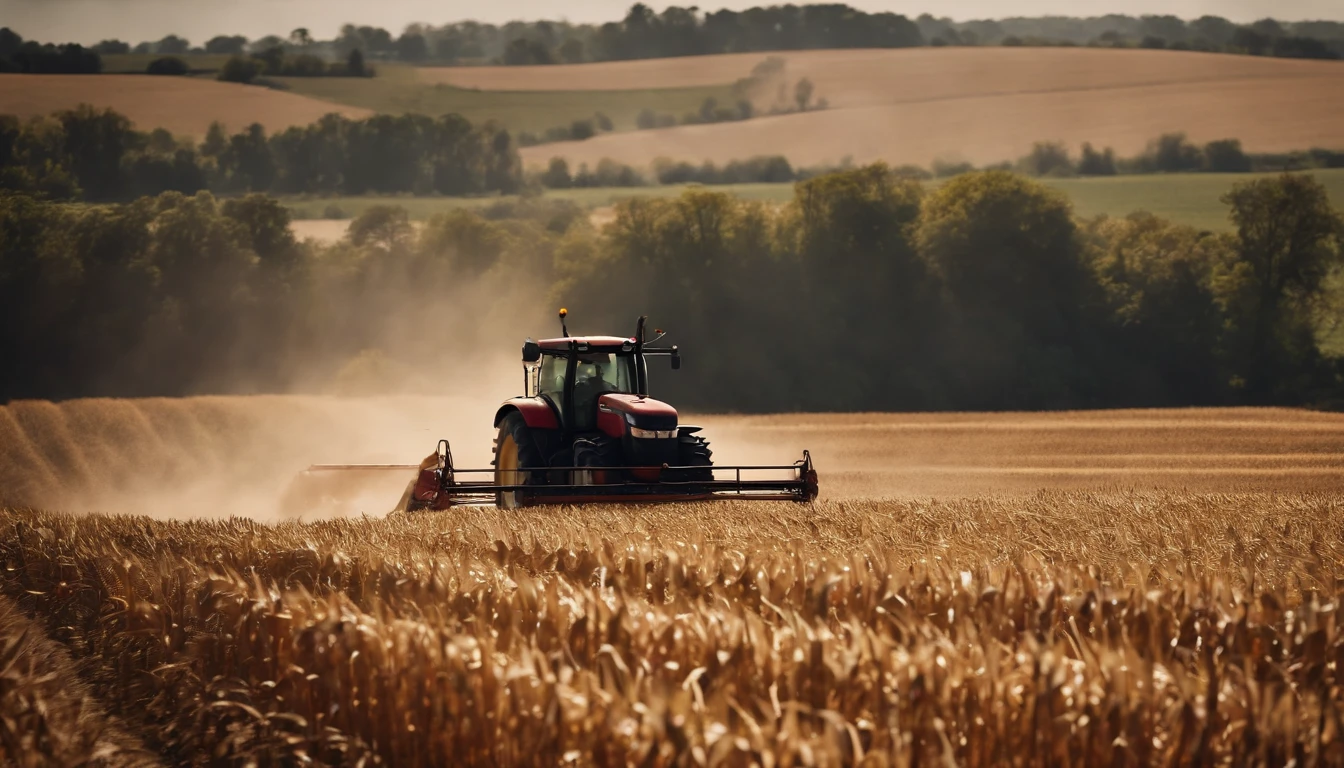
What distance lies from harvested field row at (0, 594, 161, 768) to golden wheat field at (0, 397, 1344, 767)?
0.02 metres

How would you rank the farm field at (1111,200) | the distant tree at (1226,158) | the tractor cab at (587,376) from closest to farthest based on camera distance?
the tractor cab at (587,376), the farm field at (1111,200), the distant tree at (1226,158)

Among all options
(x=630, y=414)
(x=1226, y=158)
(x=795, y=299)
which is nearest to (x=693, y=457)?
(x=630, y=414)

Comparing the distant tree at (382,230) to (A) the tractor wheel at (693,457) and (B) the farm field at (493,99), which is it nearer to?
(B) the farm field at (493,99)

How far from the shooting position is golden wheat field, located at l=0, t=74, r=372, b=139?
71.0 m

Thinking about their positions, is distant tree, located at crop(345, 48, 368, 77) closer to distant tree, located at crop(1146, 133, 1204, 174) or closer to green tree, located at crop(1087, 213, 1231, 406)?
distant tree, located at crop(1146, 133, 1204, 174)

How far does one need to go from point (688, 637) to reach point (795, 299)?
48.7 meters

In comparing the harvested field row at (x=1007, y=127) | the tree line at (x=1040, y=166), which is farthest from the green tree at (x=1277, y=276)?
the harvested field row at (x=1007, y=127)

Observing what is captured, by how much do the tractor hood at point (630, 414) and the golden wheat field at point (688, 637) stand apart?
44.8 inches

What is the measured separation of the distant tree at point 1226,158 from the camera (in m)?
76.0

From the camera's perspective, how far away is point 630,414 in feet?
47.4

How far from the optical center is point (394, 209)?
63.2 m

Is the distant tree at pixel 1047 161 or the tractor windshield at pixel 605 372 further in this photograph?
the distant tree at pixel 1047 161

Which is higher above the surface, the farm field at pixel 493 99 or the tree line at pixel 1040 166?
the farm field at pixel 493 99

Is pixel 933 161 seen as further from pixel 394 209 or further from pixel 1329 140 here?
pixel 394 209
